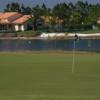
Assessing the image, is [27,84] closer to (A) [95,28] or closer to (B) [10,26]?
(A) [95,28]

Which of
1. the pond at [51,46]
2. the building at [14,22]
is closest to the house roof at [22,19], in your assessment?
the building at [14,22]

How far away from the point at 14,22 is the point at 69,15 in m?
20.0

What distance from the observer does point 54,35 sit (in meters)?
110

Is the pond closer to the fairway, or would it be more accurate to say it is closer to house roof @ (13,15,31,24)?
the fairway

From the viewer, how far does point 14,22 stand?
458ft

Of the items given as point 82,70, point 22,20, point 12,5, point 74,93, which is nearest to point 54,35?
point 22,20

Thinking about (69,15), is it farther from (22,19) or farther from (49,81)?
(49,81)

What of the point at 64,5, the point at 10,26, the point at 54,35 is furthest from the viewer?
the point at 10,26

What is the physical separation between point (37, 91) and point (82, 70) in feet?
21.9

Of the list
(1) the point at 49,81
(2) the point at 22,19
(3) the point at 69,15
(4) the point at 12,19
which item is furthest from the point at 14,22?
(1) the point at 49,81

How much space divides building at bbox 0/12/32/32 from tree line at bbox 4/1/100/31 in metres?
3.41

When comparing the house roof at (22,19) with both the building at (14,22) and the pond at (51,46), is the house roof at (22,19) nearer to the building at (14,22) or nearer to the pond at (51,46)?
the building at (14,22)

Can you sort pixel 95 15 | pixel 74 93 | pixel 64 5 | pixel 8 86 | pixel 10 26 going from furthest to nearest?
pixel 10 26 < pixel 64 5 < pixel 95 15 < pixel 8 86 < pixel 74 93

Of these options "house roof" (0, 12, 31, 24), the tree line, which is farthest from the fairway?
"house roof" (0, 12, 31, 24)
